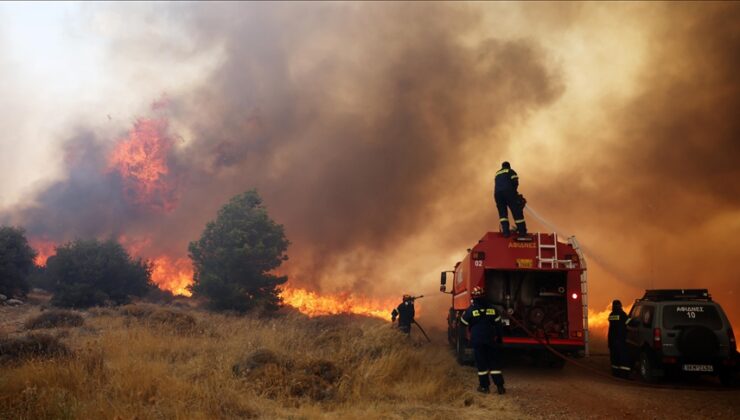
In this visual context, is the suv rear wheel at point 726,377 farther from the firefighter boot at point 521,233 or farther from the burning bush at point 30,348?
the burning bush at point 30,348

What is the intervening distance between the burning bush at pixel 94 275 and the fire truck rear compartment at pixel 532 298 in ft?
71.3

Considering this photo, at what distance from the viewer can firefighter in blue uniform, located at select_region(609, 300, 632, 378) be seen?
41.7 feet

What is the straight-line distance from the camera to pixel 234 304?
27.4 m

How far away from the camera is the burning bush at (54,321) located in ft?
54.5

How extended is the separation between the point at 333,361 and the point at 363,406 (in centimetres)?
217

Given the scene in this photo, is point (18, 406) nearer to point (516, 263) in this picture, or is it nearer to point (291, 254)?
point (516, 263)

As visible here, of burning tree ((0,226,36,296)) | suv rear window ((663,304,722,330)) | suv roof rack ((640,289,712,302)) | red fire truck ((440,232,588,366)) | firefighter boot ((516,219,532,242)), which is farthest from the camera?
burning tree ((0,226,36,296))

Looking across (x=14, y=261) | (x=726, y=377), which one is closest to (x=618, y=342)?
(x=726, y=377)

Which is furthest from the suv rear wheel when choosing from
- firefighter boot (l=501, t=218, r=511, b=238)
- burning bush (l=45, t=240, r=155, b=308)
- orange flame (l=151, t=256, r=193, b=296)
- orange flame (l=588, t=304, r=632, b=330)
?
orange flame (l=151, t=256, r=193, b=296)

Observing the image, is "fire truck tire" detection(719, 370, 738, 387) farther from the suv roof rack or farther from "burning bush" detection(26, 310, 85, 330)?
"burning bush" detection(26, 310, 85, 330)

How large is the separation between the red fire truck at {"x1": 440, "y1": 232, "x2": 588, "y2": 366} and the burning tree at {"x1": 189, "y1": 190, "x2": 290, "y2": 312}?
16360 millimetres

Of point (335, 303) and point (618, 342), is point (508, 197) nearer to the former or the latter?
point (618, 342)

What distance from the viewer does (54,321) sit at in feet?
56.2

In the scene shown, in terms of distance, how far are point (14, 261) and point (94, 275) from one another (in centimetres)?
567
